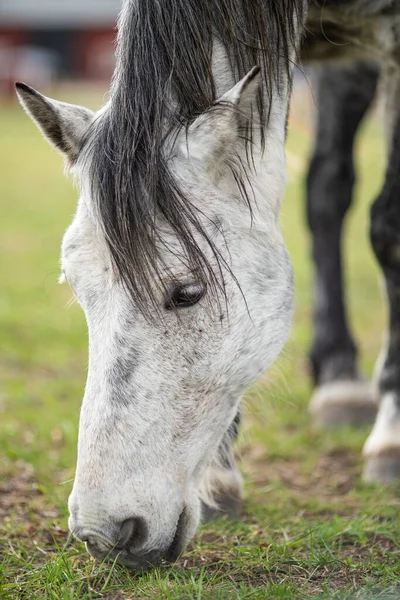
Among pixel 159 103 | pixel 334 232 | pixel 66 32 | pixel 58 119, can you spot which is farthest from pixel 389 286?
pixel 66 32

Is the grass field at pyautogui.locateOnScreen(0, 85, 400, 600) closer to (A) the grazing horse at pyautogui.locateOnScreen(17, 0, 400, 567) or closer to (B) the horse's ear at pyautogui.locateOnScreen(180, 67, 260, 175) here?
(A) the grazing horse at pyautogui.locateOnScreen(17, 0, 400, 567)

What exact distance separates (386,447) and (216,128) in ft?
5.74

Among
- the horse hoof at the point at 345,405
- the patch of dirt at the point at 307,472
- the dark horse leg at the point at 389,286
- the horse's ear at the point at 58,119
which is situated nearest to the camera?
the horse's ear at the point at 58,119

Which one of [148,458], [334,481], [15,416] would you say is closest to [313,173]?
[334,481]

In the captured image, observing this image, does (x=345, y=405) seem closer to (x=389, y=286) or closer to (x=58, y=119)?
(x=389, y=286)

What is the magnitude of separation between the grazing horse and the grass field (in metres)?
0.19

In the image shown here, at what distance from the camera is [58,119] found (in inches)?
101

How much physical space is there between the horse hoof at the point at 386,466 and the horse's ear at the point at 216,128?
1678 millimetres

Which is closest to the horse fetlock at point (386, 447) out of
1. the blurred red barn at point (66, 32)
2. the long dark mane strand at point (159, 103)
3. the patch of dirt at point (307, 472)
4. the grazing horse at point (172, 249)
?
the patch of dirt at point (307, 472)

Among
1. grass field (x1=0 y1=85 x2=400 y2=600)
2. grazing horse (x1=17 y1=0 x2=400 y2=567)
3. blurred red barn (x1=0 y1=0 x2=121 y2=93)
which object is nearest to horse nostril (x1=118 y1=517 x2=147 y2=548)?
grazing horse (x1=17 y1=0 x2=400 y2=567)

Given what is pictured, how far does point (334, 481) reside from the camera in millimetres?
3740

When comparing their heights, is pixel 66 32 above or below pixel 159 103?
above

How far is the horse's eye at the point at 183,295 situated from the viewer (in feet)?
7.78

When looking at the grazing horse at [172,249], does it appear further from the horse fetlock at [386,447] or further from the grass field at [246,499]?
the horse fetlock at [386,447]
